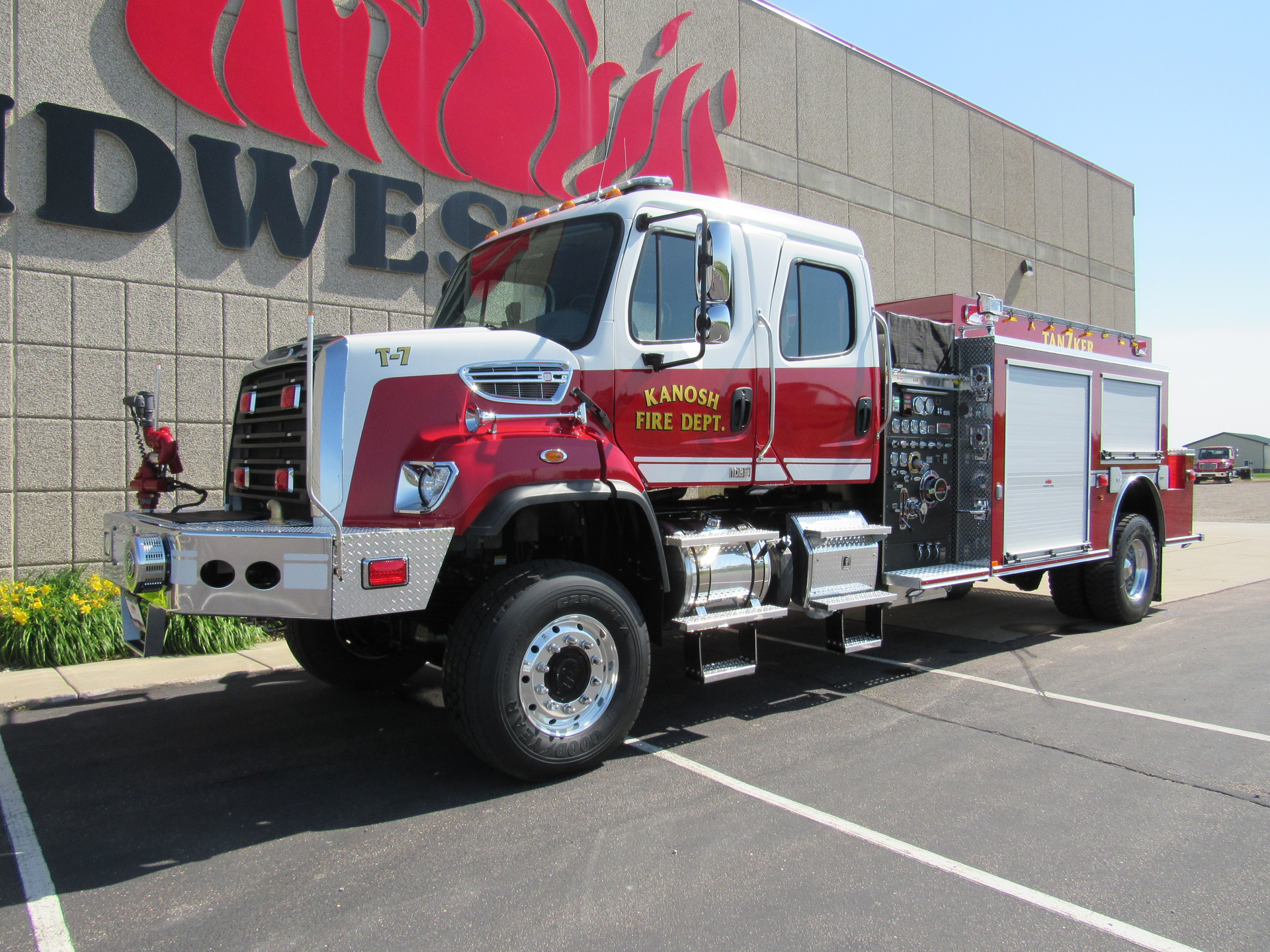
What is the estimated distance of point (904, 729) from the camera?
5160 millimetres

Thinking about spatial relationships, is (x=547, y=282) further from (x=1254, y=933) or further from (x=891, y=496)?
(x=1254, y=933)

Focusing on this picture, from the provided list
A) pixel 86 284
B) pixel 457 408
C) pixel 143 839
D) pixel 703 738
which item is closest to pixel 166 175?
pixel 86 284

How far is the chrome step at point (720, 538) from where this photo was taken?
4898 millimetres

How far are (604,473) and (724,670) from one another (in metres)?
1.34

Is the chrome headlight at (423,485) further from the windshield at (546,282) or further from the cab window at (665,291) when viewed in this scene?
the cab window at (665,291)

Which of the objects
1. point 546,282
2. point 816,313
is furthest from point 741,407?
point 546,282

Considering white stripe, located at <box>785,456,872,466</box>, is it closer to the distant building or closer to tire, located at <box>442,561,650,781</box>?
tire, located at <box>442,561,650,781</box>

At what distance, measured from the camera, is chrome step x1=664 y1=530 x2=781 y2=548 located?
4898 mm

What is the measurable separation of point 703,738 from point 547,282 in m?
2.71

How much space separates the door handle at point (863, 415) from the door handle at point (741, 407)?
40.6 inches

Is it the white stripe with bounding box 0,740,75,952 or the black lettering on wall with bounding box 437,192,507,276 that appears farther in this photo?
the black lettering on wall with bounding box 437,192,507,276

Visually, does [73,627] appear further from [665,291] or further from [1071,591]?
[1071,591]

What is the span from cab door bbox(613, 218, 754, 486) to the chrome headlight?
3.54ft

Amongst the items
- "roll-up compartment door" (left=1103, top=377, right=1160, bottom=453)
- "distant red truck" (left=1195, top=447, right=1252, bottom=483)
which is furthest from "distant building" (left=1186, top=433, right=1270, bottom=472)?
"roll-up compartment door" (left=1103, top=377, right=1160, bottom=453)
